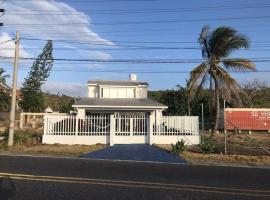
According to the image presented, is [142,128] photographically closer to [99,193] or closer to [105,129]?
[105,129]

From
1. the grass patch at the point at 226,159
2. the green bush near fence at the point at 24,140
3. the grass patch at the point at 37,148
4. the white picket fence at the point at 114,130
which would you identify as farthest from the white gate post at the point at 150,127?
the green bush near fence at the point at 24,140

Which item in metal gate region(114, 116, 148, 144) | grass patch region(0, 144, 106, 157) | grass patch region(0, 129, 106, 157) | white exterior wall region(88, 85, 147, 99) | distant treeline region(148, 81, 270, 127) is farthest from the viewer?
distant treeline region(148, 81, 270, 127)

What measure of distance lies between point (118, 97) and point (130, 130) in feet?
38.1

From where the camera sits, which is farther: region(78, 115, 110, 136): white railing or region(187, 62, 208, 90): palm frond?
region(187, 62, 208, 90): palm frond

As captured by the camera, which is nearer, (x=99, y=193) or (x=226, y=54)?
(x=99, y=193)

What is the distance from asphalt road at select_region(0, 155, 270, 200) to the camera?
9617mm

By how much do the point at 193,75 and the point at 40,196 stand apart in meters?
25.4

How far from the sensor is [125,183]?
11.3 meters

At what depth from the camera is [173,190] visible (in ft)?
34.0

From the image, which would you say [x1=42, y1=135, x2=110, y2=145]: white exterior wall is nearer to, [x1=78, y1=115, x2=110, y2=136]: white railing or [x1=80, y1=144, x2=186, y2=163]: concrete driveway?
[x1=78, y1=115, x2=110, y2=136]: white railing

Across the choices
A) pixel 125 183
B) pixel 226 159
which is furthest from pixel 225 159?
pixel 125 183

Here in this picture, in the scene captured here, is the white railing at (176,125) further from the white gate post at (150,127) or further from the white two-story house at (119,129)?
the white gate post at (150,127)

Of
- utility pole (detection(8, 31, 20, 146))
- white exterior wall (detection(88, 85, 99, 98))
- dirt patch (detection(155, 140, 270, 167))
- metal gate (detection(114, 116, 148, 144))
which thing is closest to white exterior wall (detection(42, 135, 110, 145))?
metal gate (detection(114, 116, 148, 144))

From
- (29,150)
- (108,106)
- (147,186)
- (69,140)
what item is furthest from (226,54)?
(147,186)
